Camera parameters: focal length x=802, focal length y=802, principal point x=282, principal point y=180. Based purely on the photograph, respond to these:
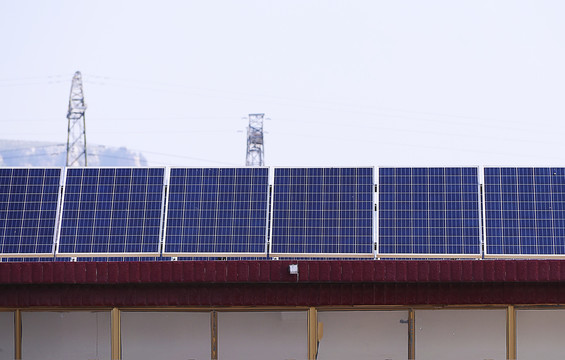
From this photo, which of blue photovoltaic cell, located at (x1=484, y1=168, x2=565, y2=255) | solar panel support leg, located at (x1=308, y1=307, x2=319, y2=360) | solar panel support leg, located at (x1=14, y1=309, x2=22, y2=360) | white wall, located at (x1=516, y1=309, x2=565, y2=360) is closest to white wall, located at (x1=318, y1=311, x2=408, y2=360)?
solar panel support leg, located at (x1=308, y1=307, x2=319, y2=360)

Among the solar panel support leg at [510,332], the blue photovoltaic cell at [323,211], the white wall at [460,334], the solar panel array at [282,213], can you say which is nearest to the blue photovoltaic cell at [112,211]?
the solar panel array at [282,213]

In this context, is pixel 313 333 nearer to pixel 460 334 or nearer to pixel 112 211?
pixel 460 334

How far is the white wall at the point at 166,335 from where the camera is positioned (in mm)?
19859

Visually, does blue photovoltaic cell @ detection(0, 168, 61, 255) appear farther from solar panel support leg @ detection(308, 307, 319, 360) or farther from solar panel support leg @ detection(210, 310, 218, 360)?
solar panel support leg @ detection(308, 307, 319, 360)

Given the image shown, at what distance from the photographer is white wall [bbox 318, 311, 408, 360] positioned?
65.1 feet

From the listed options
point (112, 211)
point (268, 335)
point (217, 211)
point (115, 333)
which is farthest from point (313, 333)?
point (112, 211)

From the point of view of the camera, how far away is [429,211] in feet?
83.5

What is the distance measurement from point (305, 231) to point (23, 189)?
372 inches

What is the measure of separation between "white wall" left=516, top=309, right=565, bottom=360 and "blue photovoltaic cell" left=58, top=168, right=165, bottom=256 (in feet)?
36.6

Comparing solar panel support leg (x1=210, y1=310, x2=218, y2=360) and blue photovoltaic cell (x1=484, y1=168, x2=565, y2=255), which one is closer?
solar panel support leg (x1=210, y1=310, x2=218, y2=360)

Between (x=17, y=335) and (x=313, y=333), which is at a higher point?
(x=313, y=333)

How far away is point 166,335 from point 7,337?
161 inches

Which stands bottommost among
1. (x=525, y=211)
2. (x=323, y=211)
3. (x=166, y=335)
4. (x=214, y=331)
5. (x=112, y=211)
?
(x=166, y=335)

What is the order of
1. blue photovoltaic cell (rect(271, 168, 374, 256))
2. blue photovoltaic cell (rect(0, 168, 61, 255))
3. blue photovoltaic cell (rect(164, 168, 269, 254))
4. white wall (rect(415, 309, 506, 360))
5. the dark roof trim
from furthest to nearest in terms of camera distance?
blue photovoltaic cell (rect(0, 168, 61, 255)) → blue photovoltaic cell (rect(164, 168, 269, 254)) → blue photovoltaic cell (rect(271, 168, 374, 256)) → white wall (rect(415, 309, 506, 360)) → the dark roof trim
